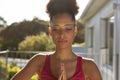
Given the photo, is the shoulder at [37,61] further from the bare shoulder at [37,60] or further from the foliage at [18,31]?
the foliage at [18,31]

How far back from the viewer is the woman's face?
1.81m

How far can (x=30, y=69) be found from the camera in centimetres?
186

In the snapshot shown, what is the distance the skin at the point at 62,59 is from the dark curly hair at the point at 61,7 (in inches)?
0.7

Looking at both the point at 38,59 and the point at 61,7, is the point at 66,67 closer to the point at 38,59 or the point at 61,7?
the point at 38,59

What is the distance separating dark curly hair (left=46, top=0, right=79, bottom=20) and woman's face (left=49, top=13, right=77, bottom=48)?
18 mm

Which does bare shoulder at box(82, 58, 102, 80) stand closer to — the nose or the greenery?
the nose

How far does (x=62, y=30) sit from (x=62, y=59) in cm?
13

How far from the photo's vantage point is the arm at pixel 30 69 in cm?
184

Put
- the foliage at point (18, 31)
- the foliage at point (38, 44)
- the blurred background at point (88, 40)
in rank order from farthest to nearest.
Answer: the foliage at point (18, 31) → the foliage at point (38, 44) → the blurred background at point (88, 40)

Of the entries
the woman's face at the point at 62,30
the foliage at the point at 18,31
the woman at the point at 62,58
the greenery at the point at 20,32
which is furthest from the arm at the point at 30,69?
the foliage at the point at 18,31

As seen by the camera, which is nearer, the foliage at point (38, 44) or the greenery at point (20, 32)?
the foliage at point (38, 44)

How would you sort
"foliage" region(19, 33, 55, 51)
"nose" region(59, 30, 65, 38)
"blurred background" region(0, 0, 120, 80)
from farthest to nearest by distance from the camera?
"foliage" region(19, 33, 55, 51) < "blurred background" region(0, 0, 120, 80) < "nose" region(59, 30, 65, 38)

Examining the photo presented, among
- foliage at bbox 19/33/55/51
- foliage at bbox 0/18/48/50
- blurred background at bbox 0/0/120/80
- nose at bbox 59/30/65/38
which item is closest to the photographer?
nose at bbox 59/30/65/38

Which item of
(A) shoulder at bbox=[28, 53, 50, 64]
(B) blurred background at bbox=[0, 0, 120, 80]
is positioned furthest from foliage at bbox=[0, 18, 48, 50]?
(A) shoulder at bbox=[28, 53, 50, 64]
